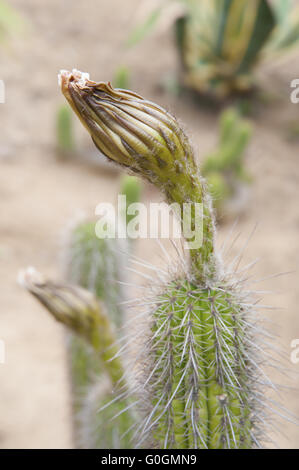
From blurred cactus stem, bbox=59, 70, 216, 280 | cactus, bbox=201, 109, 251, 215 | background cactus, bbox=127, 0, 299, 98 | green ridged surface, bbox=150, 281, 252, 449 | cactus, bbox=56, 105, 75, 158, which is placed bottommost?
green ridged surface, bbox=150, 281, 252, 449

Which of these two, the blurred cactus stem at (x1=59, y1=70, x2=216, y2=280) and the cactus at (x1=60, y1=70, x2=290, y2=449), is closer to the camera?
the blurred cactus stem at (x1=59, y1=70, x2=216, y2=280)

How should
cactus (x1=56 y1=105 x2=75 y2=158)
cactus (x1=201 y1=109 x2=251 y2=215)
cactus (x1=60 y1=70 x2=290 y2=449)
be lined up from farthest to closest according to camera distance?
cactus (x1=56 y1=105 x2=75 y2=158) < cactus (x1=201 y1=109 x2=251 y2=215) < cactus (x1=60 y1=70 x2=290 y2=449)

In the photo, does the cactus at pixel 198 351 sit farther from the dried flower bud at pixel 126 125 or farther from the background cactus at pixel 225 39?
the background cactus at pixel 225 39

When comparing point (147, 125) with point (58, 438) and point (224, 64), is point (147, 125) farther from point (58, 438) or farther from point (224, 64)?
point (224, 64)

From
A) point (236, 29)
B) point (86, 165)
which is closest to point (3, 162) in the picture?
point (86, 165)

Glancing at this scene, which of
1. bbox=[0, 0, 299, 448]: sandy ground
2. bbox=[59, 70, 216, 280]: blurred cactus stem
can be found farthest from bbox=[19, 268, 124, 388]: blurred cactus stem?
bbox=[0, 0, 299, 448]: sandy ground

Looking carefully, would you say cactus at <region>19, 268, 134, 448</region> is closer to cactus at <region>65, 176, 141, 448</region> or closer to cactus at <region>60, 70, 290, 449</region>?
cactus at <region>65, 176, 141, 448</region>

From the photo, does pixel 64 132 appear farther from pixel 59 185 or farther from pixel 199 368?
pixel 199 368
